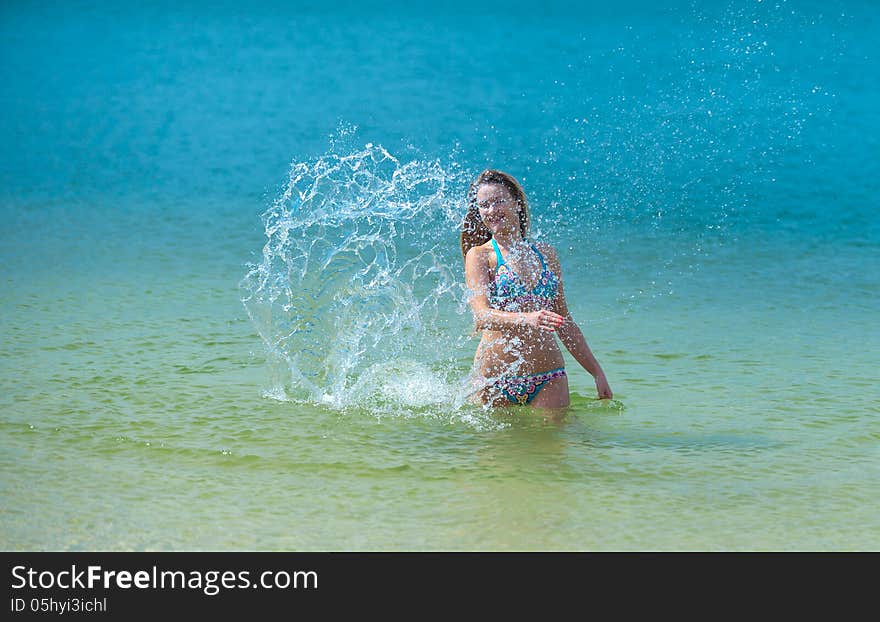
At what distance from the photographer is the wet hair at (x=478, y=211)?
5.48 meters

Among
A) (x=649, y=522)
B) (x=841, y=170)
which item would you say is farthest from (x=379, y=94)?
(x=649, y=522)

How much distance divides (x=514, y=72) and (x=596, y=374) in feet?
51.4

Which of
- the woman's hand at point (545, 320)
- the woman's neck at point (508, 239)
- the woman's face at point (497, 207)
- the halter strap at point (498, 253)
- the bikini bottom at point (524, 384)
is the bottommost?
the bikini bottom at point (524, 384)

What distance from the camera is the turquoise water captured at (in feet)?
14.5

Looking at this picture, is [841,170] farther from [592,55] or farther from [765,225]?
[592,55]

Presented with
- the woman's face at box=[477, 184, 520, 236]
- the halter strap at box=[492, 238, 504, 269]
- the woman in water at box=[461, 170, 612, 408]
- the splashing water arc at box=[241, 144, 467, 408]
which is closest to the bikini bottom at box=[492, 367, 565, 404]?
the woman in water at box=[461, 170, 612, 408]

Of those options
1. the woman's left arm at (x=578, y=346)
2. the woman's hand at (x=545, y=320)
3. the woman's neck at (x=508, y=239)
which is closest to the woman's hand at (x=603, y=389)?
the woman's left arm at (x=578, y=346)

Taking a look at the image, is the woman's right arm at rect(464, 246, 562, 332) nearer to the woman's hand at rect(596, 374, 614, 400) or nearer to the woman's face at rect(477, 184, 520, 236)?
the woman's face at rect(477, 184, 520, 236)

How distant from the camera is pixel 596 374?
5574mm

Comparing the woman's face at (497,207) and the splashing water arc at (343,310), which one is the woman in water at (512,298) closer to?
the woman's face at (497,207)

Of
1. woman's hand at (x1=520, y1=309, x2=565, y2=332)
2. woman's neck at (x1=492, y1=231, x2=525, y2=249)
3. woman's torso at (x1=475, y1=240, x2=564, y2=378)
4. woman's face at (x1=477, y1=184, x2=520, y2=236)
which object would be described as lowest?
woman's hand at (x1=520, y1=309, x2=565, y2=332)

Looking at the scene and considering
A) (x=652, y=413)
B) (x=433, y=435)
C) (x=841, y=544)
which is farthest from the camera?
(x=652, y=413)

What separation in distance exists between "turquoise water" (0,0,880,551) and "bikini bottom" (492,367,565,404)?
0.11 meters

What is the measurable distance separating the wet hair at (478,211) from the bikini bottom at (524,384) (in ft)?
2.13
